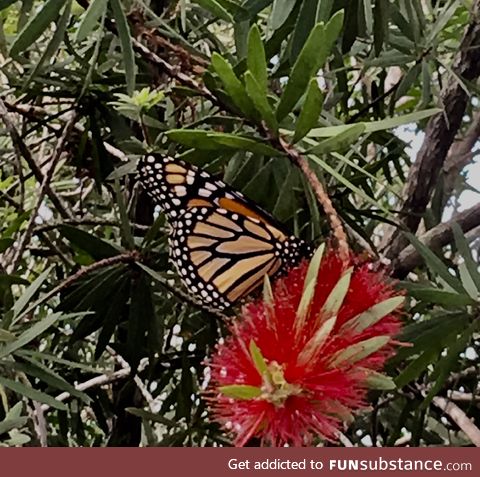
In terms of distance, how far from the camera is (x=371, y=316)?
1.66ft

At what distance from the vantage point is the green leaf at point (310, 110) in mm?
567

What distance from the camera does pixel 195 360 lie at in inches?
42.8

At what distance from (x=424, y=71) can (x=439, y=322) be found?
33 cm

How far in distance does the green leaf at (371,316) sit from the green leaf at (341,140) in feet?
0.43

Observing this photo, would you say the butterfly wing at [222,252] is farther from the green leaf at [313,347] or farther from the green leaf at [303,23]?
the green leaf at [313,347]

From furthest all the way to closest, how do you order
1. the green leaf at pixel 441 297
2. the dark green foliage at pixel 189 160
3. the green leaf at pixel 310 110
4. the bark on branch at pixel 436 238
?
the bark on branch at pixel 436 238 → the green leaf at pixel 441 297 → the dark green foliage at pixel 189 160 → the green leaf at pixel 310 110

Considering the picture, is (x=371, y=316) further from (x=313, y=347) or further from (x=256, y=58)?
(x=256, y=58)

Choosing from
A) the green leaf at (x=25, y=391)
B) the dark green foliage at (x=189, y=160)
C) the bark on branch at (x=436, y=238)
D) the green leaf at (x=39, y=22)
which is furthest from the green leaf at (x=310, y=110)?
the bark on branch at (x=436, y=238)

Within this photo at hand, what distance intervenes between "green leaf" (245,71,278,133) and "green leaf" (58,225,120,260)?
387mm

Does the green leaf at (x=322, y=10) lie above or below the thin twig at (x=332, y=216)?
above

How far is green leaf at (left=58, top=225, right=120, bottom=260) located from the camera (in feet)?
3.13

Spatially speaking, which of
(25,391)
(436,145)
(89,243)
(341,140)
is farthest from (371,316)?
(436,145)

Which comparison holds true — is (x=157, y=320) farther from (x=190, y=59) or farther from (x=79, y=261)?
(x=190, y=59)
